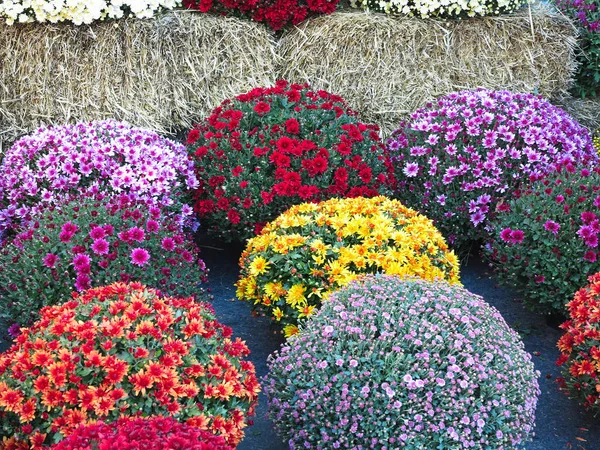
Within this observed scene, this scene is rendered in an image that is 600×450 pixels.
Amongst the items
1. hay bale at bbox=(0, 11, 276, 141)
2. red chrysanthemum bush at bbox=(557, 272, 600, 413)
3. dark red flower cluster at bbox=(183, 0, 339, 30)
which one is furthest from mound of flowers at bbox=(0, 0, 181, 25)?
red chrysanthemum bush at bbox=(557, 272, 600, 413)

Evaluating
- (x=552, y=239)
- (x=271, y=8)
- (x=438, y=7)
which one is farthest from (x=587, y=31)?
(x=552, y=239)

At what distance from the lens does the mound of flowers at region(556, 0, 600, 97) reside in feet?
21.1

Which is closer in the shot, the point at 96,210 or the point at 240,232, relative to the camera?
the point at 96,210

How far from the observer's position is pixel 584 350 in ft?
11.0

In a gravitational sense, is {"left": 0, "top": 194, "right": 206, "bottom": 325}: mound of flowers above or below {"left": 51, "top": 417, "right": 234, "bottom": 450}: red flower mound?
below

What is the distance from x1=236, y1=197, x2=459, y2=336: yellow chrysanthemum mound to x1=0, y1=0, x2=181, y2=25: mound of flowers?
218cm

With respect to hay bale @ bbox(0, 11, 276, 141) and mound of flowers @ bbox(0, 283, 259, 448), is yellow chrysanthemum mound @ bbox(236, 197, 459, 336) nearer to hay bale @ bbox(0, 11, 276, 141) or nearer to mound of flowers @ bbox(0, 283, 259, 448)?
mound of flowers @ bbox(0, 283, 259, 448)

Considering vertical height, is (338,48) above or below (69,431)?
above

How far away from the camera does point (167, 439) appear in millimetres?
2035

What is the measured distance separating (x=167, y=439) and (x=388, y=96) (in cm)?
427

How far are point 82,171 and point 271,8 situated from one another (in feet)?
7.22

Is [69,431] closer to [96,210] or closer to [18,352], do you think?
[18,352]

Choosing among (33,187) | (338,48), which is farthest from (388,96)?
(33,187)

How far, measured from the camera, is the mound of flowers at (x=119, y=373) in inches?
94.8
